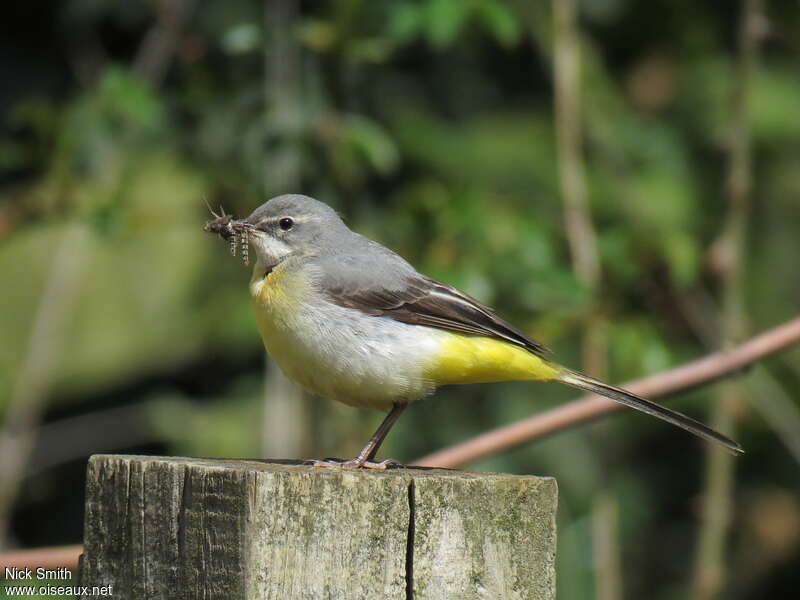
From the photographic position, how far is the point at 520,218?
5414mm

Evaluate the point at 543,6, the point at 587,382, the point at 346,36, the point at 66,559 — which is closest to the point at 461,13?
the point at 346,36

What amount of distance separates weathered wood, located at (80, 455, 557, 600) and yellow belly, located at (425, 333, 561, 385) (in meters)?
1.54

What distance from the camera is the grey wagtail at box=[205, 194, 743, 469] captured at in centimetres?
389

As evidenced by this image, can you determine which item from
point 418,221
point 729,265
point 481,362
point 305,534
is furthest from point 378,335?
point 305,534

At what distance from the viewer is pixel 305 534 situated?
2.25 metres

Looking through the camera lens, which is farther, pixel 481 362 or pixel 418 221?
pixel 418 221

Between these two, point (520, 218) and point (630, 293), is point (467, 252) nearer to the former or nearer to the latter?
point (520, 218)

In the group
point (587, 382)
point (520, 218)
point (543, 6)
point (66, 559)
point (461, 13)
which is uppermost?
point (543, 6)

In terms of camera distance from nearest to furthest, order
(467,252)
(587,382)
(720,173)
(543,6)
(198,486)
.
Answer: (198,486), (587,382), (467,252), (543,6), (720,173)

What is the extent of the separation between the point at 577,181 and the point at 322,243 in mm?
1381

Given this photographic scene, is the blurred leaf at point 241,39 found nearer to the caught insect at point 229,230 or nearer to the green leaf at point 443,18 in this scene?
the green leaf at point 443,18

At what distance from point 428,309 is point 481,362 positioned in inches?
11.4

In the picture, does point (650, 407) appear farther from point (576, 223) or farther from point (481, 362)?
point (576, 223)

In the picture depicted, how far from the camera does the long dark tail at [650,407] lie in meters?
3.58
